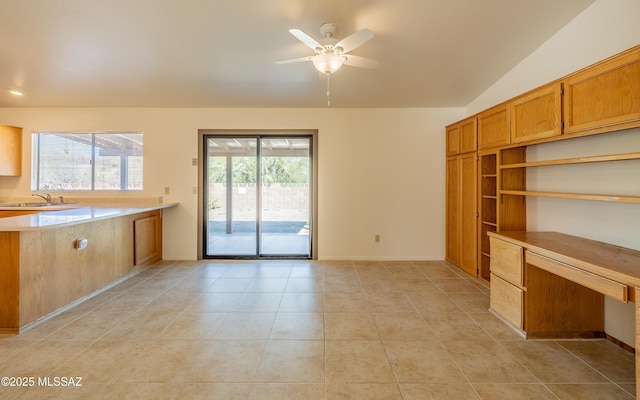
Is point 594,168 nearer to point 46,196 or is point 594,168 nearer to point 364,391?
point 364,391

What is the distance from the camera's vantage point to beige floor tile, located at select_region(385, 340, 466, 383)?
Answer: 1743 mm

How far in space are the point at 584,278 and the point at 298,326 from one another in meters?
2.09

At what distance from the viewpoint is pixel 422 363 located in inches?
74.4

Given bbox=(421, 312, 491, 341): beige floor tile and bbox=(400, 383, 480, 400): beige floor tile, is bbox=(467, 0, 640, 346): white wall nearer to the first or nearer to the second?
bbox=(421, 312, 491, 341): beige floor tile

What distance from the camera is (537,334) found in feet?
7.20

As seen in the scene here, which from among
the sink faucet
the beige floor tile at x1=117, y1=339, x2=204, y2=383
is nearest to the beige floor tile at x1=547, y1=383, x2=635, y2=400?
the beige floor tile at x1=117, y1=339, x2=204, y2=383

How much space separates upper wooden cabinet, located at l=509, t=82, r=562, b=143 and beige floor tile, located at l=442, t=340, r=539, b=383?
6.00ft

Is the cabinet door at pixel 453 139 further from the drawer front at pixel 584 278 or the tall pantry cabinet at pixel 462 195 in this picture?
the drawer front at pixel 584 278

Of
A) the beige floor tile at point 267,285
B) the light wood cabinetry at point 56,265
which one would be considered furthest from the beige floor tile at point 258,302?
the light wood cabinetry at point 56,265

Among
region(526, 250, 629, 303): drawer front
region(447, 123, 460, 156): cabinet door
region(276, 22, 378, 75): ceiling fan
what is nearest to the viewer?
region(526, 250, 629, 303): drawer front

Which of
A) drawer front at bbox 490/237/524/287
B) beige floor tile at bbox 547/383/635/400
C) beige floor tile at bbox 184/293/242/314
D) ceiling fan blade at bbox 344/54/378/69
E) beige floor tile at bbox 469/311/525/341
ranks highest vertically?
ceiling fan blade at bbox 344/54/378/69

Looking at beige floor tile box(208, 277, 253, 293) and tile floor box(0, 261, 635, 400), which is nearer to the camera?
tile floor box(0, 261, 635, 400)

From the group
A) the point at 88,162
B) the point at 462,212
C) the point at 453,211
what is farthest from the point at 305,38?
the point at 88,162

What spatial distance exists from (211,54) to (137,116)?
257cm
